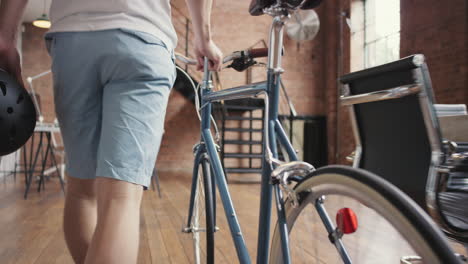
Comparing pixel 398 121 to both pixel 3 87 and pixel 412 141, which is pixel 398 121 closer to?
pixel 412 141

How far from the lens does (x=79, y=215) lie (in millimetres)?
869

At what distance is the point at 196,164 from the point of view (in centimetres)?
154

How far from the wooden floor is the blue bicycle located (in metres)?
1.12

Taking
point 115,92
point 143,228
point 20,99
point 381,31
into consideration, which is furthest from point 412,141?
point 381,31

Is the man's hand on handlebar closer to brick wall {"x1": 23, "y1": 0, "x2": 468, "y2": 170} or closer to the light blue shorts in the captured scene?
the light blue shorts

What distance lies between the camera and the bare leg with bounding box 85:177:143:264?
644 millimetres

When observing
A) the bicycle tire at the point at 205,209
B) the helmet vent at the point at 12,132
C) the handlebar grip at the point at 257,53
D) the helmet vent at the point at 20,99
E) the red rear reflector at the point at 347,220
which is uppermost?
the handlebar grip at the point at 257,53

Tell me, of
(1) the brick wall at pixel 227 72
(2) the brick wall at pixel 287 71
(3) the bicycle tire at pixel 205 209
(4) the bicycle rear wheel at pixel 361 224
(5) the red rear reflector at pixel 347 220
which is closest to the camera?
(4) the bicycle rear wheel at pixel 361 224

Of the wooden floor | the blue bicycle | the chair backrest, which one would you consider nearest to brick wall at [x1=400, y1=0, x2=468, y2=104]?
the wooden floor

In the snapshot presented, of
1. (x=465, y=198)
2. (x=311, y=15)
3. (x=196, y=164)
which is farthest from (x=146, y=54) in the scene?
(x=311, y=15)

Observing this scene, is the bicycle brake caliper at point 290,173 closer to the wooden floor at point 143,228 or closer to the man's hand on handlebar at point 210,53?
the man's hand on handlebar at point 210,53

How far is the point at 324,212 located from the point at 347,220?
7 centimetres

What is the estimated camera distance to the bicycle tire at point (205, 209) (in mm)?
1343

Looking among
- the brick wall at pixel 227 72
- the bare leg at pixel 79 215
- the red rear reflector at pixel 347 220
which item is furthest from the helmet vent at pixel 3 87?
the brick wall at pixel 227 72
